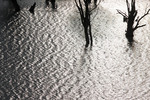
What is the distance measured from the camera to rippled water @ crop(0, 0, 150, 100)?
18.8 meters

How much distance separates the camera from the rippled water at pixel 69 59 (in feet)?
61.6

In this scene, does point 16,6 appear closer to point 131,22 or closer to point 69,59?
point 69,59

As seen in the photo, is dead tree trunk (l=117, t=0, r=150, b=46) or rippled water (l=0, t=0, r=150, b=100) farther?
dead tree trunk (l=117, t=0, r=150, b=46)

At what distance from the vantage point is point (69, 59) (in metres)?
22.3

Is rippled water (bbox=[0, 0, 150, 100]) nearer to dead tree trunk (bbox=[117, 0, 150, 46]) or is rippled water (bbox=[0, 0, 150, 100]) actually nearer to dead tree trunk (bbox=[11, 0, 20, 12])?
dead tree trunk (bbox=[117, 0, 150, 46])

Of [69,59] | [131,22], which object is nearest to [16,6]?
[69,59]

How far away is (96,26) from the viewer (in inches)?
1046

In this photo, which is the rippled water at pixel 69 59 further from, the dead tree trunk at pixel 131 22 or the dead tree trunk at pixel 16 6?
the dead tree trunk at pixel 16 6

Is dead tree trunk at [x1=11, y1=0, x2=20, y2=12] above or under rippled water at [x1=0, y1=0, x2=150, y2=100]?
above

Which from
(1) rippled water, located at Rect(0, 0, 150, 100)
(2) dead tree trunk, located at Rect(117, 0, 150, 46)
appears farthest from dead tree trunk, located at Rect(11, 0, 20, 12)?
(2) dead tree trunk, located at Rect(117, 0, 150, 46)

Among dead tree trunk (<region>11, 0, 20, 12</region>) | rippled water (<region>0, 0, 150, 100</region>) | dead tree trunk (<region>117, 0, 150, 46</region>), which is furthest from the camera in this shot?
dead tree trunk (<region>11, 0, 20, 12</region>)

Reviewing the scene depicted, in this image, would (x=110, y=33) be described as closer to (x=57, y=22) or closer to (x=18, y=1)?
(x=57, y=22)

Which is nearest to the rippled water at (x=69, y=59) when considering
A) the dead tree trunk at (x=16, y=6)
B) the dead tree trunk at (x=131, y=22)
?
the dead tree trunk at (x=131, y=22)

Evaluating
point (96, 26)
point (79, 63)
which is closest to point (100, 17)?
point (96, 26)
